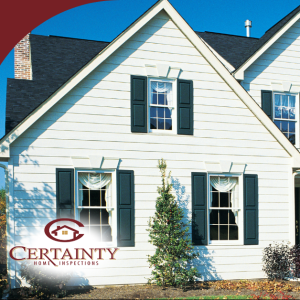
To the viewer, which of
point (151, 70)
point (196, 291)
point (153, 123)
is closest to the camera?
point (196, 291)

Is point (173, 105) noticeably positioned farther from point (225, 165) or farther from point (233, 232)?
point (233, 232)

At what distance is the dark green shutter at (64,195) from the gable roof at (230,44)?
23.0 feet

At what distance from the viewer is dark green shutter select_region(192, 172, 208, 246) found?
409 inches

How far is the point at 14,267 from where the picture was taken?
8.91m

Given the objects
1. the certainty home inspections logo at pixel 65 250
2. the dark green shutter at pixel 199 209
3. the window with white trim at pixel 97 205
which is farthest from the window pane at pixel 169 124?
the certainty home inspections logo at pixel 65 250

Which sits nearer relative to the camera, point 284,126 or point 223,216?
point 223,216

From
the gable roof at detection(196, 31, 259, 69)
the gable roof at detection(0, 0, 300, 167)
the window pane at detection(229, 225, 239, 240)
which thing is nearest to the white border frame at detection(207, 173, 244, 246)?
the window pane at detection(229, 225, 239, 240)

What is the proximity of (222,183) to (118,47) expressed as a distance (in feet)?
15.9

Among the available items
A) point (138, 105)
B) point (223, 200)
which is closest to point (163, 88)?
point (138, 105)

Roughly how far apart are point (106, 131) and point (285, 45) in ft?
24.2

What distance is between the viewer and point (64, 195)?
31.1 feet

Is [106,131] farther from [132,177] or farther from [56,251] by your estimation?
[56,251]

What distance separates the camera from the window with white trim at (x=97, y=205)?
385 inches

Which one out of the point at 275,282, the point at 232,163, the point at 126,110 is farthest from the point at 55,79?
the point at 275,282
